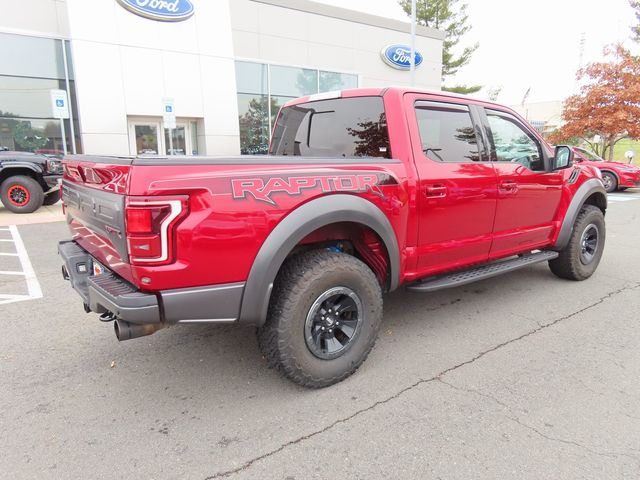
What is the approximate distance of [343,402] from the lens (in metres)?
2.68

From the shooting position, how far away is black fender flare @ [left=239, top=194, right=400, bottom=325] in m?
2.41

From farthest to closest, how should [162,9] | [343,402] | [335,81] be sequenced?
[335,81], [162,9], [343,402]

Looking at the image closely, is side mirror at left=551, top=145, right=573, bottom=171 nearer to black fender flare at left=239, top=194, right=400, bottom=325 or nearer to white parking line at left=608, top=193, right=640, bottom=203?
black fender flare at left=239, top=194, right=400, bottom=325

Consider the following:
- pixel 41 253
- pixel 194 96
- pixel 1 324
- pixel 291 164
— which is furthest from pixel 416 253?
pixel 194 96

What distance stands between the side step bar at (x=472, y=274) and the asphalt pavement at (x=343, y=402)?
465 mm

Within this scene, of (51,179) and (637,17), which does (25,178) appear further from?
(637,17)

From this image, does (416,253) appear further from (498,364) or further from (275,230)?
(275,230)

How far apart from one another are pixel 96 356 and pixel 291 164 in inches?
82.9

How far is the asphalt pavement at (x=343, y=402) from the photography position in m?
2.16

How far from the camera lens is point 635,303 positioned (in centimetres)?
435

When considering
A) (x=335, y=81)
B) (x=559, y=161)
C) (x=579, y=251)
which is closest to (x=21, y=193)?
(x=559, y=161)

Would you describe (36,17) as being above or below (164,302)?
above

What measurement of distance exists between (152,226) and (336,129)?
1904 mm

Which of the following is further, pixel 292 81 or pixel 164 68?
pixel 292 81
